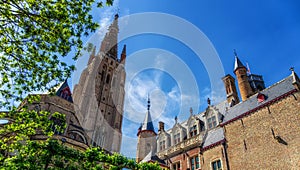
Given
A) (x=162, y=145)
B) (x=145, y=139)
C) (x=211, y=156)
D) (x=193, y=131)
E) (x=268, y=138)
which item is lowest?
(x=211, y=156)

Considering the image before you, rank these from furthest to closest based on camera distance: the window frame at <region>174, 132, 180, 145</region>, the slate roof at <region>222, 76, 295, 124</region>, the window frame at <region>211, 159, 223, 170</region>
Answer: the window frame at <region>174, 132, 180, 145</region> → the window frame at <region>211, 159, 223, 170</region> → the slate roof at <region>222, 76, 295, 124</region>

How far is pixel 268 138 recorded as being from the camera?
15023 mm

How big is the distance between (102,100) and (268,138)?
42.3 metres

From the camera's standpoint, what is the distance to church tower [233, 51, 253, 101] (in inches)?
912

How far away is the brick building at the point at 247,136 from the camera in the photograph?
46.3 ft

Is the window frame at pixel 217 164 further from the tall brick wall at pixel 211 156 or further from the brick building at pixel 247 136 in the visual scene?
the tall brick wall at pixel 211 156

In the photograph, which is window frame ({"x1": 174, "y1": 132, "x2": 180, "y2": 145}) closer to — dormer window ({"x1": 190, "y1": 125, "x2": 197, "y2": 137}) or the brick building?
the brick building

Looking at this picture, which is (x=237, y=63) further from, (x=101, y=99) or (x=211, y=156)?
(x=101, y=99)

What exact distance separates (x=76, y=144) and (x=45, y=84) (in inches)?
664

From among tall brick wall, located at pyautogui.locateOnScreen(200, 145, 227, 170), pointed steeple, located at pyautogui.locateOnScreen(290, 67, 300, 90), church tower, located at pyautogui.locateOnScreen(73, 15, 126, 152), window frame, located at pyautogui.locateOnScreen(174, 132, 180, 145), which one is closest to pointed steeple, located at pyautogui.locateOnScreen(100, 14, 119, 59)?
church tower, located at pyautogui.locateOnScreen(73, 15, 126, 152)

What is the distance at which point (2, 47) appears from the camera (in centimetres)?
821

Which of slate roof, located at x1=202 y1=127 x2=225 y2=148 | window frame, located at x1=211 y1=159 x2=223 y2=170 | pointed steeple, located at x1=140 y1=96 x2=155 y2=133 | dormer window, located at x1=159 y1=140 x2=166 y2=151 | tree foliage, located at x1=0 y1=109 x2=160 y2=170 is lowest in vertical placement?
tree foliage, located at x1=0 y1=109 x2=160 y2=170

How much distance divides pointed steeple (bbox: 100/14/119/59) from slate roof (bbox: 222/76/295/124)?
4973 centimetres

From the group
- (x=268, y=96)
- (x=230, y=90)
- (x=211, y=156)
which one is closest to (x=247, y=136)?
(x=211, y=156)
